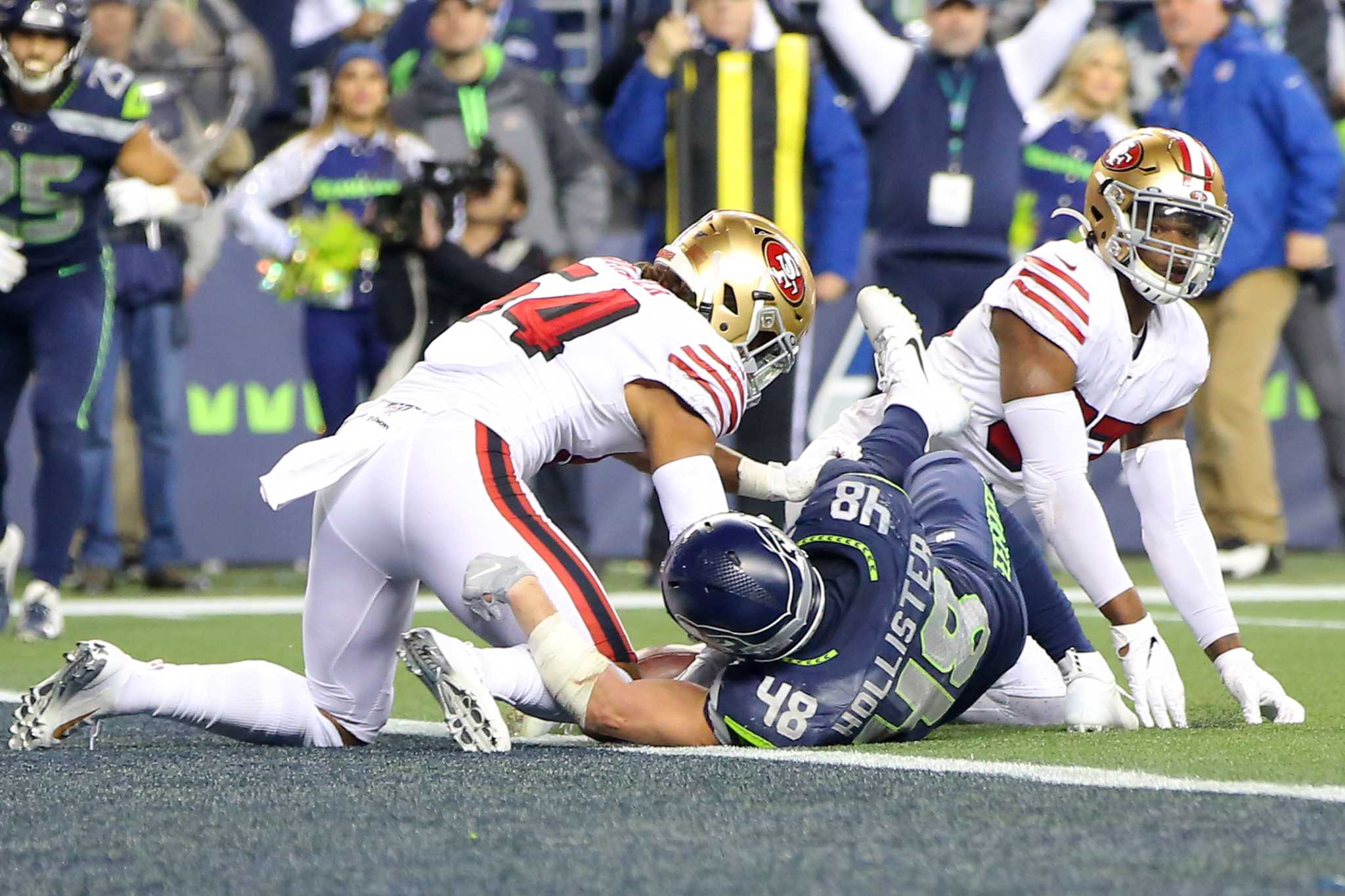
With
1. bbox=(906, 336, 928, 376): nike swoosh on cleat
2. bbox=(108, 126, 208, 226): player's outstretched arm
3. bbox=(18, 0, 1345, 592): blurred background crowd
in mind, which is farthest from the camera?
bbox=(18, 0, 1345, 592): blurred background crowd

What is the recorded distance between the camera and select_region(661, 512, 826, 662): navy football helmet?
10.00 feet

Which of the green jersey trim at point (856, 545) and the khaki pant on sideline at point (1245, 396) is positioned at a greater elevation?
the green jersey trim at point (856, 545)

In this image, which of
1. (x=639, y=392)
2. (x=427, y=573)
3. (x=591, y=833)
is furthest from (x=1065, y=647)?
(x=591, y=833)

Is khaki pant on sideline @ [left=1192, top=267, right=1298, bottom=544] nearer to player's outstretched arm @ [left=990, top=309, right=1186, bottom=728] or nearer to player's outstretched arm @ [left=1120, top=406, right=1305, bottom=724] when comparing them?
player's outstretched arm @ [left=1120, top=406, right=1305, bottom=724]

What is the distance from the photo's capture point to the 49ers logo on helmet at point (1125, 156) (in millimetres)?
4156

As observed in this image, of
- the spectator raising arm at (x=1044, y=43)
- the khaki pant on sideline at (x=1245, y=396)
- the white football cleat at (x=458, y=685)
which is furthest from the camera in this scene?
the khaki pant on sideline at (x=1245, y=396)

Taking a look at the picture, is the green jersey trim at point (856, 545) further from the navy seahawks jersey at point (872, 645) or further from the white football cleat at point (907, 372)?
the white football cleat at point (907, 372)

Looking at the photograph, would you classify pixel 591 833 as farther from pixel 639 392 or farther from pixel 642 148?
pixel 642 148

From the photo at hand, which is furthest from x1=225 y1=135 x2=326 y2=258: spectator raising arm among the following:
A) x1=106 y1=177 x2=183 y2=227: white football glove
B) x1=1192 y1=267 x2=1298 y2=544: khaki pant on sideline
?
x1=1192 y1=267 x2=1298 y2=544: khaki pant on sideline

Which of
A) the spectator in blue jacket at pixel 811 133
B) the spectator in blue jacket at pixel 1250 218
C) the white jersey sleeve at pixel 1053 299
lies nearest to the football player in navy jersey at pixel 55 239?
the spectator in blue jacket at pixel 811 133

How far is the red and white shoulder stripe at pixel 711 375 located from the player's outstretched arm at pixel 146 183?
10.4 feet

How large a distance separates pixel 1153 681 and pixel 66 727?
6.37 feet

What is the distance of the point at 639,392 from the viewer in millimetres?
3494

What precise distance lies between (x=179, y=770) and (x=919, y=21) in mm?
6960
